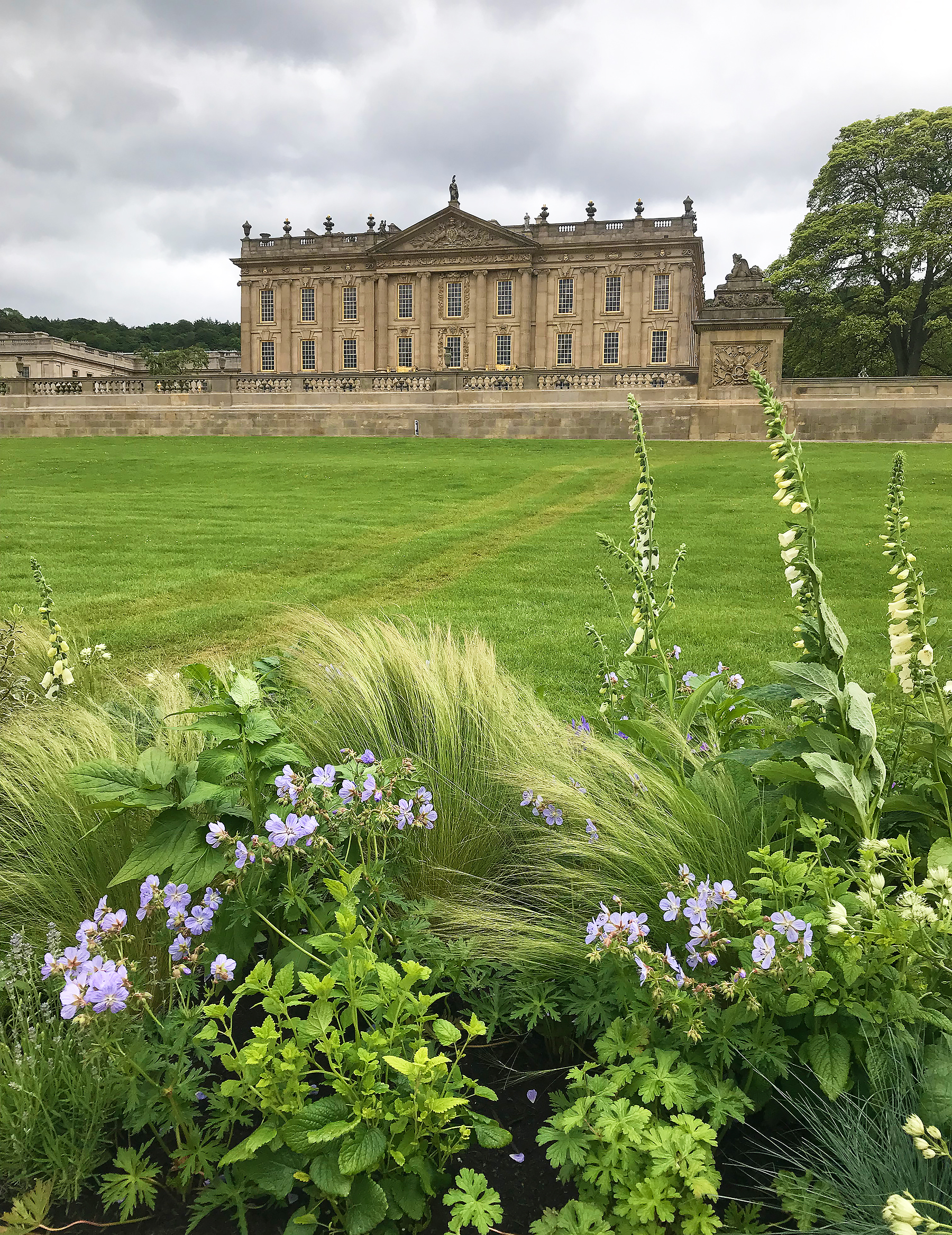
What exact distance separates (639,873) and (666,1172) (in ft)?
2.79

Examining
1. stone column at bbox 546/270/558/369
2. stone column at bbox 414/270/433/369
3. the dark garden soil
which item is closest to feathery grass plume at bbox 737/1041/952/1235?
the dark garden soil

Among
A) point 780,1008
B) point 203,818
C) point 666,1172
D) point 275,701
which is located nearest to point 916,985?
point 780,1008

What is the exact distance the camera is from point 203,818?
252 cm

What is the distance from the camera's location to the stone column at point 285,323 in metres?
64.9

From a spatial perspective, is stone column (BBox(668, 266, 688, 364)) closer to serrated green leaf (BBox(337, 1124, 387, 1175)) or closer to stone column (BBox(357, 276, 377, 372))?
stone column (BBox(357, 276, 377, 372))

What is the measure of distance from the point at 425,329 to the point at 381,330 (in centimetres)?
367

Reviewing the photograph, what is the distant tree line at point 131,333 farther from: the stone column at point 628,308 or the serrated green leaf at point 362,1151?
the serrated green leaf at point 362,1151

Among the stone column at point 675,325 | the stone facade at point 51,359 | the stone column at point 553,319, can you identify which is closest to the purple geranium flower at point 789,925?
the stone column at point 675,325

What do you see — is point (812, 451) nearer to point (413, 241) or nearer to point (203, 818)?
point (203, 818)

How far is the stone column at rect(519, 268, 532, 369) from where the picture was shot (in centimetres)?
6053

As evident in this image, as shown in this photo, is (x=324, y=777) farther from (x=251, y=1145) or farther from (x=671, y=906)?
(x=671, y=906)

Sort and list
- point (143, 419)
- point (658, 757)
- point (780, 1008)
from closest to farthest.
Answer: point (780, 1008)
point (658, 757)
point (143, 419)

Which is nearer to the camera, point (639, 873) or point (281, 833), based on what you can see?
point (281, 833)

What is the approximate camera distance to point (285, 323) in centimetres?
6531
